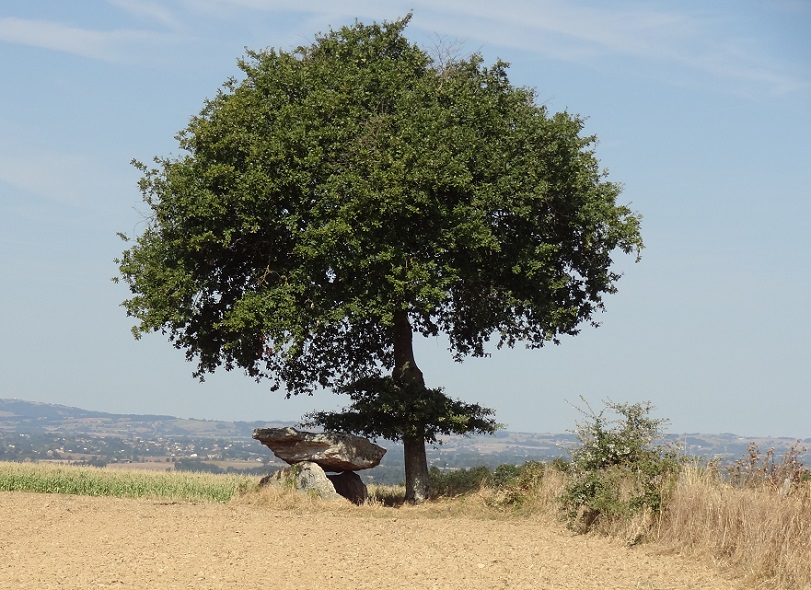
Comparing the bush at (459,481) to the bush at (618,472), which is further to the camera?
the bush at (459,481)

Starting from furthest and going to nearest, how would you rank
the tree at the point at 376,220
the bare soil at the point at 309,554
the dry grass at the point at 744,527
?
the tree at the point at 376,220
the dry grass at the point at 744,527
the bare soil at the point at 309,554

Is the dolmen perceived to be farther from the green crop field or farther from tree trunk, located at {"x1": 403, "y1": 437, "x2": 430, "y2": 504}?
the green crop field

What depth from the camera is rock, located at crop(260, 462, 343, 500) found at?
2628cm

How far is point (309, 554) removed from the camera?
17.8 meters

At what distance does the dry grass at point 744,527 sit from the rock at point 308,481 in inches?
388

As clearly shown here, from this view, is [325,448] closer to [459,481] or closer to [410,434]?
[410,434]

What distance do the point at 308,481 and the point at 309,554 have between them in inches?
348

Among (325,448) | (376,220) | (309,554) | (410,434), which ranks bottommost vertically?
(309,554)

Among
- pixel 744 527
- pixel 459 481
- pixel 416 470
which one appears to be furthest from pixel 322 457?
pixel 744 527

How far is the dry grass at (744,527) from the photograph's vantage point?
1617 centimetres

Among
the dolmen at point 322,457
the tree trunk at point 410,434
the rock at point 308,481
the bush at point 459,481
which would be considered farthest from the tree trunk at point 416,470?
the rock at point 308,481

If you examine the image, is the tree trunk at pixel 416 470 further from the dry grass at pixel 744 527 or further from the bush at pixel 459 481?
the dry grass at pixel 744 527

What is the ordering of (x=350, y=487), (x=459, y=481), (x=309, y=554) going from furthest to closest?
(x=459, y=481) → (x=350, y=487) → (x=309, y=554)

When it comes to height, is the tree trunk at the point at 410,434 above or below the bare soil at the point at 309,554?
above
